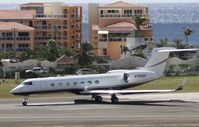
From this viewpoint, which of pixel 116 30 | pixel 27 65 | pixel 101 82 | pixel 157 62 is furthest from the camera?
pixel 116 30

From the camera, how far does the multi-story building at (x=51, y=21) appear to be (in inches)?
5290

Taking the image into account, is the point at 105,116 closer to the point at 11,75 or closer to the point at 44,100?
the point at 44,100

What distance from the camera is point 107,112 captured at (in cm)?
4716

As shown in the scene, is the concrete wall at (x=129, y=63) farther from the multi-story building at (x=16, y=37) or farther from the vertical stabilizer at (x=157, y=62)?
the vertical stabilizer at (x=157, y=62)

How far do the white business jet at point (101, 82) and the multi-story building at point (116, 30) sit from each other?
5716 cm

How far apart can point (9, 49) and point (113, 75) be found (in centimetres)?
7354

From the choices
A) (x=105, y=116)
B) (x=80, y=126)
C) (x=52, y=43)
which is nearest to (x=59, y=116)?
(x=105, y=116)

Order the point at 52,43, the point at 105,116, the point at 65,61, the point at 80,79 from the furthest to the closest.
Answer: the point at 52,43 < the point at 65,61 < the point at 80,79 < the point at 105,116

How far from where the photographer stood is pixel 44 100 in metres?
58.9

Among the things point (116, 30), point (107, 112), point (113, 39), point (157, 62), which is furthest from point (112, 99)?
point (113, 39)

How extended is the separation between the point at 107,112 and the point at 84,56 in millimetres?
59544

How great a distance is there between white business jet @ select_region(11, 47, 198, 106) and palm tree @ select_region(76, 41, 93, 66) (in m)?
46.0

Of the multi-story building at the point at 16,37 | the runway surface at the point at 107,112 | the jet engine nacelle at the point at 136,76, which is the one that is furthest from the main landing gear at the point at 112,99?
the multi-story building at the point at 16,37

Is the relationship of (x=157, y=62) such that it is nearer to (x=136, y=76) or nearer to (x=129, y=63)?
(x=136, y=76)
